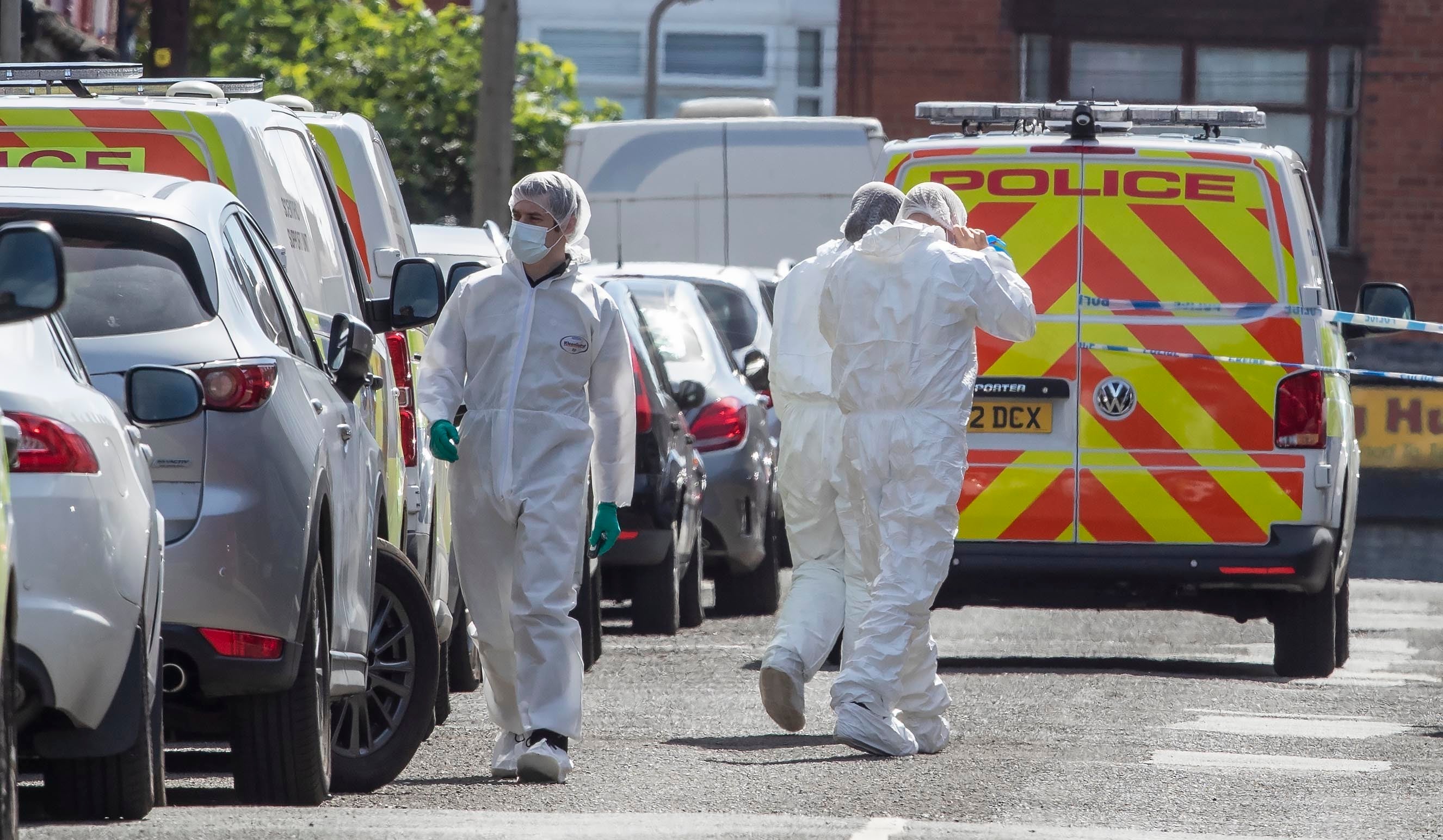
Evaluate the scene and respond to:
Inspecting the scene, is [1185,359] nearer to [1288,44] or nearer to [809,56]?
[1288,44]

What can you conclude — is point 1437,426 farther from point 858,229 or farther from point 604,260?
point 858,229

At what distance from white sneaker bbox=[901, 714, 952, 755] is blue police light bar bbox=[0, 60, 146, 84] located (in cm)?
320

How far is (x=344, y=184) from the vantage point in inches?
436

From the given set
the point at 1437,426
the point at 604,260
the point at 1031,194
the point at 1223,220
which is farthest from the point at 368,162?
the point at 1437,426

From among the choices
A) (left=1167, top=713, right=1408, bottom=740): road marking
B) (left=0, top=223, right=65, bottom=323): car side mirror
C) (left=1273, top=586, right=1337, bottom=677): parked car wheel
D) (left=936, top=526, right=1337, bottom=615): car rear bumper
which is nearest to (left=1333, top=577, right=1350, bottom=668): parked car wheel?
(left=1273, top=586, right=1337, bottom=677): parked car wheel

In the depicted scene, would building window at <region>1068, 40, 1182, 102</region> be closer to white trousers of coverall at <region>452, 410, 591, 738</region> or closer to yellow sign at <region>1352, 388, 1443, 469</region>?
yellow sign at <region>1352, 388, 1443, 469</region>

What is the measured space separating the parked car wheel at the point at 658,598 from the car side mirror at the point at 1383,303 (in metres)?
3.07

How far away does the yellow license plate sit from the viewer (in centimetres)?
1096

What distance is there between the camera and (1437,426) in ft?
80.7

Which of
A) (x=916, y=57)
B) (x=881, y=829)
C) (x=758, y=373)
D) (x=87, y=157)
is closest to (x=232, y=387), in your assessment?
(x=881, y=829)

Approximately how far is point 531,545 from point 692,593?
5.95m

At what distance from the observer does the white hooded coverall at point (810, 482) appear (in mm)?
9078

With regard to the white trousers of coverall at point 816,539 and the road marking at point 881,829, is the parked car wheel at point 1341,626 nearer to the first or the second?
the white trousers of coverall at point 816,539

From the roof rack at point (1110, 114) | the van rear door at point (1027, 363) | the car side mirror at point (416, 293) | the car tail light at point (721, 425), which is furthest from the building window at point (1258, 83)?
the car side mirror at point (416, 293)
